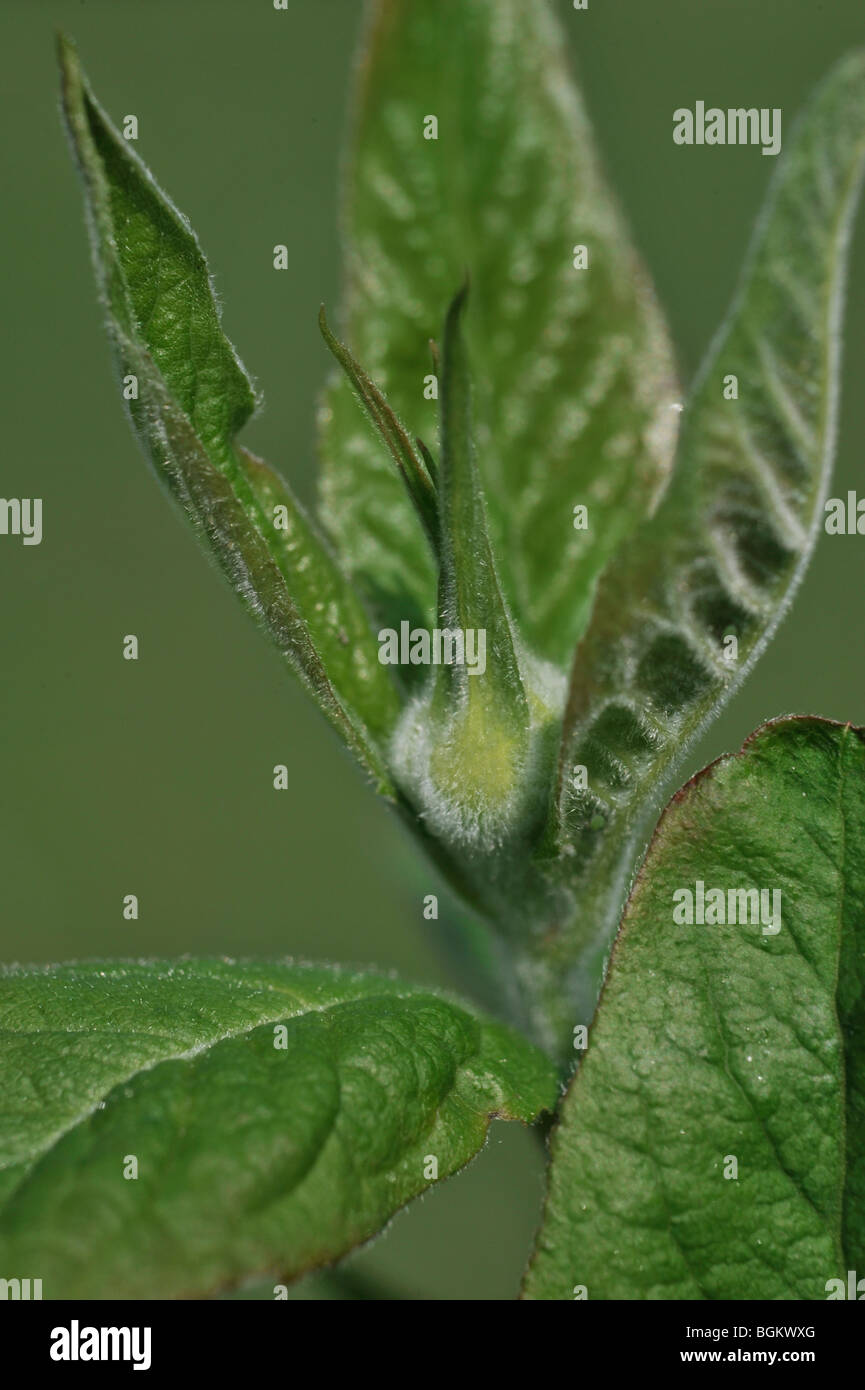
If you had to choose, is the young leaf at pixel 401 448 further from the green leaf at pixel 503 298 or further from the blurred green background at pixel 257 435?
the blurred green background at pixel 257 435

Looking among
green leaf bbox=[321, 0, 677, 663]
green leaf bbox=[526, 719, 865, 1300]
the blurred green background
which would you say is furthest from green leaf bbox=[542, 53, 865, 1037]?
the blurred green background

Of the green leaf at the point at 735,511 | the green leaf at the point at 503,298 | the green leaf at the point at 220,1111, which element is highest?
the green leaf at the point at 503,298

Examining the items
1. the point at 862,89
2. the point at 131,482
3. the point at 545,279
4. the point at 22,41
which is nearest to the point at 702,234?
the point at 131,482

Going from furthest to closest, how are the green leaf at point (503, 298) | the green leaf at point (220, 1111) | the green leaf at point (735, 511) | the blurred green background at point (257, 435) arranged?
the blurred green background at point (257, 435)
the green leaf at point (503, 298)
the green leaf at point (735, 511)
the green leaf at point (220, 1111)

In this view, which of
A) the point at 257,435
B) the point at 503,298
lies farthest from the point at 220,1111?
the point at 257,435

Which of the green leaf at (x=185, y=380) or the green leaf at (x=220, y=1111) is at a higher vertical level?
the green leaf at (x=185, y=380)

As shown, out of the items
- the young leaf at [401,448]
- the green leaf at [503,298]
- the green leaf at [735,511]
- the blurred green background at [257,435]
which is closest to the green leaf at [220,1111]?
the green leaf at [735,511]

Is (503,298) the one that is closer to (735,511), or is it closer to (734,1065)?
(735,511)

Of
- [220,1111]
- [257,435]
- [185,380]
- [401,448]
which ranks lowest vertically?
[220,1111]
